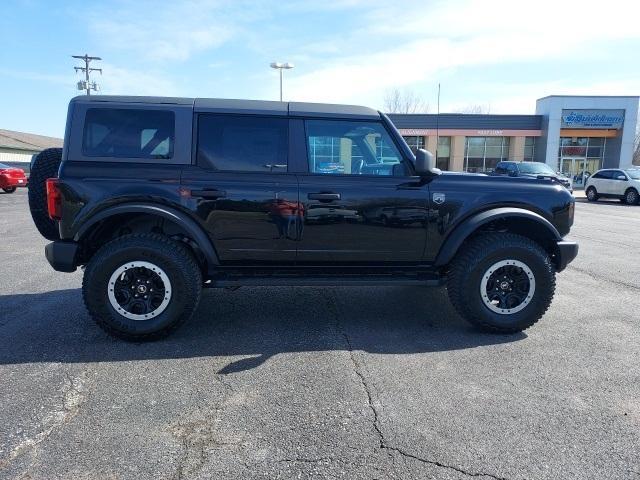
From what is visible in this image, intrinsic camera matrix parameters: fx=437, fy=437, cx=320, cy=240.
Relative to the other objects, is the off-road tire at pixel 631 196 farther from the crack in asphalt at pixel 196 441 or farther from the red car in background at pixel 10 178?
the red car in background at pixel 10 178

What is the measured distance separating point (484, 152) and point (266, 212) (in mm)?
35003

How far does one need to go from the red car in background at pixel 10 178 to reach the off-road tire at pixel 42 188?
20.5 meters

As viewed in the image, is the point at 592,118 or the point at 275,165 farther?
the point at 592,118

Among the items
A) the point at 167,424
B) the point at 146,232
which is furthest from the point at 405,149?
the point at 167,424


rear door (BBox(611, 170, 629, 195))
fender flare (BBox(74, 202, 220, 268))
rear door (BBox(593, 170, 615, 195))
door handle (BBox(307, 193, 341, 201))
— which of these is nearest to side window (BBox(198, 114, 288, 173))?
door handle (BBox(307, 193, 341, 201))

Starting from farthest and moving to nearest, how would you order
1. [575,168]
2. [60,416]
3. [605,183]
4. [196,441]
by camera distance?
[575,168] → [605,183] → [60,416] → [196,441]

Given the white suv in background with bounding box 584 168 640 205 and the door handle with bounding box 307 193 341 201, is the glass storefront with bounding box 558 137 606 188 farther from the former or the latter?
the door handle with bounding box 307 193 341 201

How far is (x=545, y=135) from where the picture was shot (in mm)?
33656

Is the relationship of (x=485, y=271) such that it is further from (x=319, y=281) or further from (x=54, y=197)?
(x=54, y=197)

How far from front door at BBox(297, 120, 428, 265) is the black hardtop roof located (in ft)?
0.33

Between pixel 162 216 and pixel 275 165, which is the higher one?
pixel 275 165

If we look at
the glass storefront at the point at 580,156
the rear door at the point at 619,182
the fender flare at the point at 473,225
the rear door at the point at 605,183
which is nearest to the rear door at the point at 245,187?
the fender flare at the point at 473,225

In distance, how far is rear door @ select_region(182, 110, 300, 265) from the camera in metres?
3.79

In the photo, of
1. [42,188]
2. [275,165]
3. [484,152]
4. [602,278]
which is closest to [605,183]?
[484,152]
